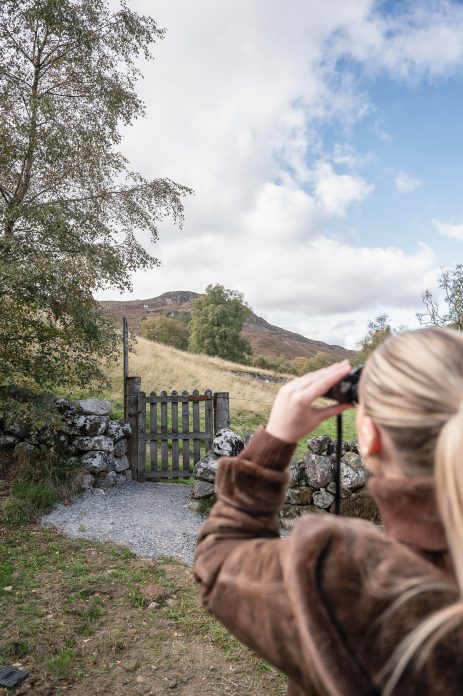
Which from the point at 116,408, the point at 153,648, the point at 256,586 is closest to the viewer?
the point at 256,586

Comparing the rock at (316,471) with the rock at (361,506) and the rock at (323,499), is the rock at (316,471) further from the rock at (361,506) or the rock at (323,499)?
the rock at (361,506)

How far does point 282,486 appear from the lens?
124cm

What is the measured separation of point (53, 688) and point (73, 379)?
5.94 m

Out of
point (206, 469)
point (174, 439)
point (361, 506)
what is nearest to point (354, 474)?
point (361, 506)

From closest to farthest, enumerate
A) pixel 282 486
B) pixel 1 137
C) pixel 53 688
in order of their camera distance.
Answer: pixel 282 486, pixel 53 688, pixel 1 137

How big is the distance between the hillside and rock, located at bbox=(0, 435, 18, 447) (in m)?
131

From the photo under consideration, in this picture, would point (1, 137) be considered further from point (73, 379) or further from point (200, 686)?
point (200, 686)

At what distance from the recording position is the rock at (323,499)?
7.50 m

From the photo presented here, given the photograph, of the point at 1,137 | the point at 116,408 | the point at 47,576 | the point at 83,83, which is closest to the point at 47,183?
the point at 1,137

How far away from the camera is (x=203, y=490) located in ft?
26.4

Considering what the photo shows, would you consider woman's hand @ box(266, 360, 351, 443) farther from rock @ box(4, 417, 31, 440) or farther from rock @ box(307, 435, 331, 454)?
rock @ box(4, 417, 31, 440)

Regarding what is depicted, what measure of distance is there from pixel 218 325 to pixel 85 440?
39.0 m

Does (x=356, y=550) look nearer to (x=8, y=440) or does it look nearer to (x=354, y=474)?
(x=354, y=474)

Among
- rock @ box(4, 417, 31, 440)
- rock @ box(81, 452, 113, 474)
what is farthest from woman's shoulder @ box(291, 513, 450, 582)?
rock @ box(4, 417, 31, 440)
